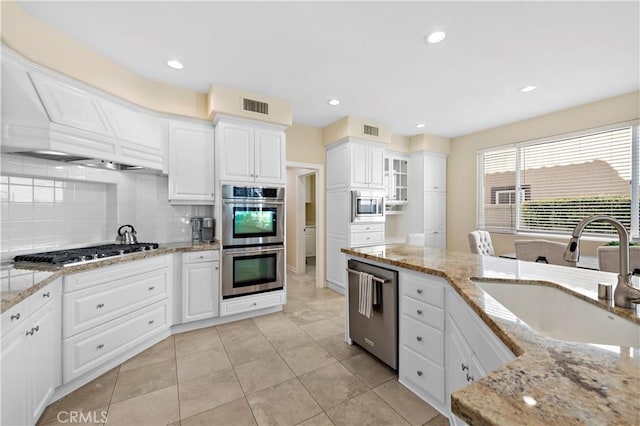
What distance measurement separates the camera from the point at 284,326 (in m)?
3.06

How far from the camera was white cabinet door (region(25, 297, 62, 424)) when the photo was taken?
1548mm

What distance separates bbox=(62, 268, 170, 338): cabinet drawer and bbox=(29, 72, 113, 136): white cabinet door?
4.55ft

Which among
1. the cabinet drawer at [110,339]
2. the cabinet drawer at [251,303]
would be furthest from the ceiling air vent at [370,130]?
the cabinet drawer at [110,339]

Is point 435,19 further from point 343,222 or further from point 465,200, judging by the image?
point 465,200

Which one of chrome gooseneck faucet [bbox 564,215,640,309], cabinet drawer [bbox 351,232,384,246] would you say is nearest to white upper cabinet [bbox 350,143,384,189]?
cabinet drawer [bbox 351,232,384,246]

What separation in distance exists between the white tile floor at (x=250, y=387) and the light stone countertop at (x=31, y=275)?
91cm

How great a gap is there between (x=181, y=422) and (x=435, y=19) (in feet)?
11.0

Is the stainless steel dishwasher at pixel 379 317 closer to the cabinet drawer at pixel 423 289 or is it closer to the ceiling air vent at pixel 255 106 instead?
the cabinet drawer at pixel 423 289

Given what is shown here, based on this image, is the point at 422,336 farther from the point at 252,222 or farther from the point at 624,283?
the point at 252,222

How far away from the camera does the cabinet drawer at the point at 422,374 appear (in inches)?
68.8

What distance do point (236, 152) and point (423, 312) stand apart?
8.61 ft

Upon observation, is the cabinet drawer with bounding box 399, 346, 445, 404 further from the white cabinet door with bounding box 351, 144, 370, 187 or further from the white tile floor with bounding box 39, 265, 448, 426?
the white cabinet door with bounding box 351, 144, 370, 187

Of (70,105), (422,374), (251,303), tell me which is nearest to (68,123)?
(70,105)

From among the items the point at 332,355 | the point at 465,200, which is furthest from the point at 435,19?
the point at 465,200
